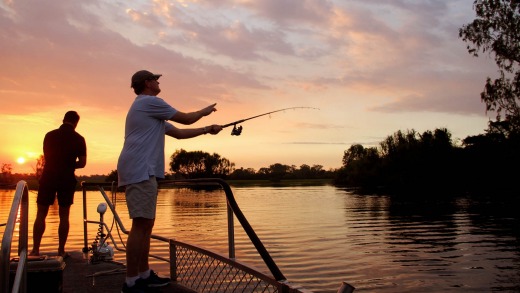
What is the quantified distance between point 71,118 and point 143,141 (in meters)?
2.78

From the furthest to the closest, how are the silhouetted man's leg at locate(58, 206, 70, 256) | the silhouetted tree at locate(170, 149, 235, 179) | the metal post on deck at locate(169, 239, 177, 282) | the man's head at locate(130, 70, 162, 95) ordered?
the silhouetted tree at locate(170, 149, 235, 179) → the silhouetted man's leg at locate(58, 206, 70, 256) → the metal post on deck at locate(169, 239, 177, 282) → the man's head at locate(130, 70, 162, 95)

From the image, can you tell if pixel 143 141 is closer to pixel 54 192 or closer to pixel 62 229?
pixel 54 192

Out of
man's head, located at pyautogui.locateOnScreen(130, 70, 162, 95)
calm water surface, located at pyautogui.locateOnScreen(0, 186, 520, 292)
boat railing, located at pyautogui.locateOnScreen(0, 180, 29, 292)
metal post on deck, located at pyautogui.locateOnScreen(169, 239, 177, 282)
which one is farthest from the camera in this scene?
calm water surface, located at pyautogui.locateOnScreen(0, 186, 520, 292)

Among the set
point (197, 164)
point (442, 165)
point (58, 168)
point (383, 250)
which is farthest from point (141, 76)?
point (197, 164)

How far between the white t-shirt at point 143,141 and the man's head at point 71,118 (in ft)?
8.33

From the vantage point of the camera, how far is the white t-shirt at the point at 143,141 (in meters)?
4.12

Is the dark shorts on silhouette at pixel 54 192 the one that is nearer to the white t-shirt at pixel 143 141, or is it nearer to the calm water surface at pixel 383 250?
the calm water surface at pixel 383 250

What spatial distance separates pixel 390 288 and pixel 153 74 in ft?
26.3

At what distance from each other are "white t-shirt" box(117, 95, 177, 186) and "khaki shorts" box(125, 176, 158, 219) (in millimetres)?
49

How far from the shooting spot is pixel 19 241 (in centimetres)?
270

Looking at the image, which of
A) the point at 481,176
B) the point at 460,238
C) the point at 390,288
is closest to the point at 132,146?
the point at 390,288

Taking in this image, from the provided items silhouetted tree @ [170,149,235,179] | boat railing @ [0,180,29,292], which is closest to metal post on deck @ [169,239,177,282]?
boat railing @ [0,180,29,292]

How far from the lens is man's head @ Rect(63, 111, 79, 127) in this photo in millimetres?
6547

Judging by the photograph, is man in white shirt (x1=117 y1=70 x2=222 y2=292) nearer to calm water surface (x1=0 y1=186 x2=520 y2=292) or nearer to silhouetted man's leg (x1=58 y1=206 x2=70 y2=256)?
calm water surface (x1=0 y1=186 x2=520 y2=292)
